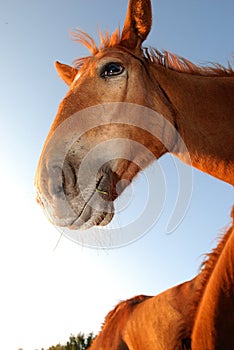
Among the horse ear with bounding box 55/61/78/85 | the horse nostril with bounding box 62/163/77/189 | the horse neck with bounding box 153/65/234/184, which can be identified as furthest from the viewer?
the horse ear with bounding box 55/61/78/85

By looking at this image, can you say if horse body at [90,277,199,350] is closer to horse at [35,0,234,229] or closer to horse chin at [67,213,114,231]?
horse chin at [67,213,114,231]

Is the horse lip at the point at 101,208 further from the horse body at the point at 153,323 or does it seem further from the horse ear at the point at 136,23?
the horse ear at the point at 136,23

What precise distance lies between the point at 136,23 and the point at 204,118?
4.38 ft

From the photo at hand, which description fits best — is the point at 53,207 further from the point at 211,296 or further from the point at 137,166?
the point at 211,296

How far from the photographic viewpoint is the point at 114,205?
139 inches

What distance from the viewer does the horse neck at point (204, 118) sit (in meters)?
3.24

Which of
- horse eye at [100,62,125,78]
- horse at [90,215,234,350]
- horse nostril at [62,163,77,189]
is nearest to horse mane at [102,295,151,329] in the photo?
horse at [90,215,234,350]

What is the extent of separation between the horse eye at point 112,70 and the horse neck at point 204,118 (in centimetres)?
39

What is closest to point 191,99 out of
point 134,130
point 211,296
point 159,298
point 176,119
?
point 176,119

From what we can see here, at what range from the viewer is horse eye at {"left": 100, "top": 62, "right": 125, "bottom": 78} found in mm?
3570

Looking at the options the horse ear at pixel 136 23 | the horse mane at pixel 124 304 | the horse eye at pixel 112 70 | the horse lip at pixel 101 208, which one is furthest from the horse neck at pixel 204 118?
the horse mane at pixel 124 304

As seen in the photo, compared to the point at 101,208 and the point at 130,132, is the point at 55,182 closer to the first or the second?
the point at 101,208

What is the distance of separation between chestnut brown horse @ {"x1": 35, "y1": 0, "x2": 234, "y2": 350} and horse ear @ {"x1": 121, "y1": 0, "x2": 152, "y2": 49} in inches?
0.4

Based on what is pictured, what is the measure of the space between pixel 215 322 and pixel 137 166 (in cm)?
158
